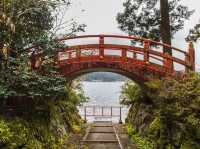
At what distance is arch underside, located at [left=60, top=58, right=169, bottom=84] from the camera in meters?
20.8

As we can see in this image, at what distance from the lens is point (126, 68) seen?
68.7 ft

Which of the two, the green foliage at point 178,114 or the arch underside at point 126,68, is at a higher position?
the arch underside at point 126,68

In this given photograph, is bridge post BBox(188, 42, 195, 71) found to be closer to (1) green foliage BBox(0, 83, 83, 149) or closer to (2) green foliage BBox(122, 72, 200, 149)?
(2) green foliage BBox(122, 72, 200, 149)

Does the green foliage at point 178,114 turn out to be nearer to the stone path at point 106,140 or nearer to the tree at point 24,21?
the stone path at point 106,140

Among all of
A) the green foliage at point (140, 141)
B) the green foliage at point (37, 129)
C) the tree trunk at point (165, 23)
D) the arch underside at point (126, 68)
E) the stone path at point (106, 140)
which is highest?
the tree trunk at point (165, 23)

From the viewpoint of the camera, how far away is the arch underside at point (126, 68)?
20.8 meters

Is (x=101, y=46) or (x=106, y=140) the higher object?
(x=101, y=46)

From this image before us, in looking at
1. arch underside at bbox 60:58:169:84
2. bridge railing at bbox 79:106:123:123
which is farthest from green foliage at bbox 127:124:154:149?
bridge railing at bbox 79:106:123:123

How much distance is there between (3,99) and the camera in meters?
16.1

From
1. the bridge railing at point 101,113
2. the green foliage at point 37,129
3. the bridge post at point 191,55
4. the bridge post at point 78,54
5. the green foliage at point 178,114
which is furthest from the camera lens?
the bridge railing at point 101,113

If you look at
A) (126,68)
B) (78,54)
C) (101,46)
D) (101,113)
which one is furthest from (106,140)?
(101,113)

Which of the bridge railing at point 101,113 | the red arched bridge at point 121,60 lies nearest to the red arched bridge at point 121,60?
the red arched bridge at point 121,60

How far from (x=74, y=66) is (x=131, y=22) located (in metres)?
6.99

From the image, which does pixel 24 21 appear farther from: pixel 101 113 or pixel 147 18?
pixel 101 113
